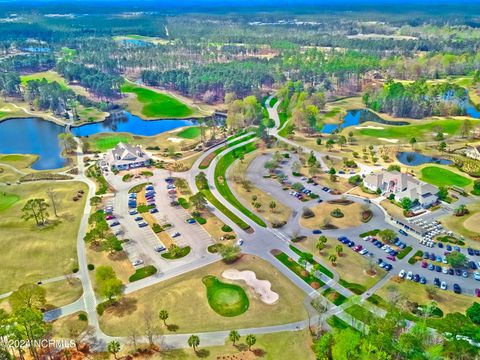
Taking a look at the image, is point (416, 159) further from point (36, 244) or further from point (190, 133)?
point (36, 244)

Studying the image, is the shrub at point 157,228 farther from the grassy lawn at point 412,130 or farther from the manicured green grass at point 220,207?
the grassy lawn at point 412,130

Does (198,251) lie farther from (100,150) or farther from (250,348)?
(100,150)

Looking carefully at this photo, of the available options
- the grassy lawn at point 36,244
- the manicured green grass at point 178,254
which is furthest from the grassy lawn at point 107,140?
the manicured green grass at point 178,254

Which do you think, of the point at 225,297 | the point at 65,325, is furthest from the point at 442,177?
the point at 65,325

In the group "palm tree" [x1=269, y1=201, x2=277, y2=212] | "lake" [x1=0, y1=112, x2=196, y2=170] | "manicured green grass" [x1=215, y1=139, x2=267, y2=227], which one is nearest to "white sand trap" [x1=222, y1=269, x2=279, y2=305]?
"manicured green grass" [x1=215, y1=139, x2=267, y2=227]

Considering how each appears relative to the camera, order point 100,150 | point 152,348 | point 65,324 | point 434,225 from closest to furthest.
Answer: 1. point 152,348
2. point 65,324
3. point 434,225
4. point 100,150

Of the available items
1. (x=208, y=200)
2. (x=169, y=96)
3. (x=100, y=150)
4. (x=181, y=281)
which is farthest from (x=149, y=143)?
(x=181, y=281)
